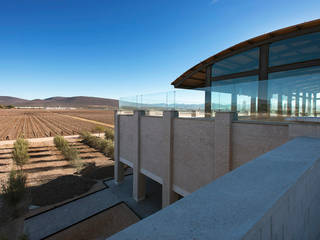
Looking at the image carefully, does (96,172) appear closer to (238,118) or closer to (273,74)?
(238,118)

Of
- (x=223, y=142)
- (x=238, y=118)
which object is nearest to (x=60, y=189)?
(x=223, y=142)

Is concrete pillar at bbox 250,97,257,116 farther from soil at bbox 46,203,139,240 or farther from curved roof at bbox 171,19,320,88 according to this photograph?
soil at bbox 46,203,139,240

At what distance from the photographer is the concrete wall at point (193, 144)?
6727mm

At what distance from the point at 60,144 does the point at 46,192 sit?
13327 mm

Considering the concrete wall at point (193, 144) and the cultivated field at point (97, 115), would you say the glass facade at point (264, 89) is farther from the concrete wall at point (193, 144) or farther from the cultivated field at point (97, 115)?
the cultivated field at point (97, 115)

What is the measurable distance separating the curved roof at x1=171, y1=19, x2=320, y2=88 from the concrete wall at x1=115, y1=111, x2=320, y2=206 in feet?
20.0

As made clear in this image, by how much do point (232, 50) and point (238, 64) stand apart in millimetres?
1133

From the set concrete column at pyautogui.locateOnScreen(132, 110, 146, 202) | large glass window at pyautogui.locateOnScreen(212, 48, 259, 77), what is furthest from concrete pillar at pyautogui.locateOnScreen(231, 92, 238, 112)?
concrete column at pyautogui.locateOnScreen(132, 110, 146, 202)

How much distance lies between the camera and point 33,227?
10.6 meters

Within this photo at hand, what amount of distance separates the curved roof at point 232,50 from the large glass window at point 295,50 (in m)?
0.38

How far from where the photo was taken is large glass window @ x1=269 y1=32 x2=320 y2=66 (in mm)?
8779

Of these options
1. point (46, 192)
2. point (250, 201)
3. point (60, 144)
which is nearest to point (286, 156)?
point (250, 201)

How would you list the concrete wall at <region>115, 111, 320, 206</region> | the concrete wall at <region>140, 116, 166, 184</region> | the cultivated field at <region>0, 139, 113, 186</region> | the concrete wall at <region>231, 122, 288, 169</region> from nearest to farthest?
the concrete wall at <region>231, 122, 288, 169</region> < the concrete wall at <region>115, 111, 320, 206</region> < the concrete wall at <region>140, 116, 166, 184</region> < the cultivated field at <region>0, 139, 113, 186</region>

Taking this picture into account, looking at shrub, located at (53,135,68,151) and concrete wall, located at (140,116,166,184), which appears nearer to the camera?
concrete wall, located at (140,116,166,184)
